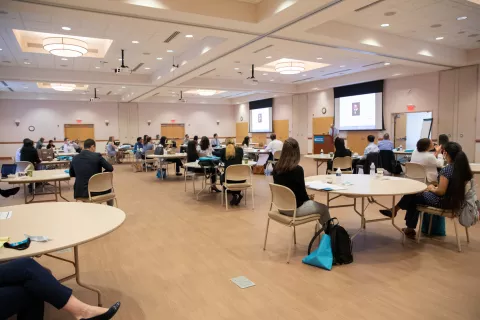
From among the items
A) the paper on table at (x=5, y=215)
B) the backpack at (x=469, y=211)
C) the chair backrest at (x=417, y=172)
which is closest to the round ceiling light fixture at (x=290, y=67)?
the chair backrest at (x=417, y=172)

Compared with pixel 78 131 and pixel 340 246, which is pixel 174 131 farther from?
pixel 340 246

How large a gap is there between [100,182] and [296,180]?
3.03 metres

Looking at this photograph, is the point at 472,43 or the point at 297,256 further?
the point at 472,43

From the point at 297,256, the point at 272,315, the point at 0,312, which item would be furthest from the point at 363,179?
the point at 0,312

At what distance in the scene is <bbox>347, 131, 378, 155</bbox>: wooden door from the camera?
47.4ft

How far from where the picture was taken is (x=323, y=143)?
53.1ft

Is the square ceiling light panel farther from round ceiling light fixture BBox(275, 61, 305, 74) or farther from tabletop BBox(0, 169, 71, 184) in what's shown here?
round ceiling light fixture BBox(275, 61, 305, 74)

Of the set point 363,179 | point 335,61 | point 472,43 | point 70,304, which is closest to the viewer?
point 70,304

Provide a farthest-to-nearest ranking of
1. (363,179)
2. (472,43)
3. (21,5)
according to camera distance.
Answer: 1. (472,43)
2. (21,5)
3. (363,179)

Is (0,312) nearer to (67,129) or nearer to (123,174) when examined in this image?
(123,174)

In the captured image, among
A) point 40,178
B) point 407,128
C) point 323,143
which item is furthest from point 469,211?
point 323,143

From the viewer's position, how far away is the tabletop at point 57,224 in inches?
77.9

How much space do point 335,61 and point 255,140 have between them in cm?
1106

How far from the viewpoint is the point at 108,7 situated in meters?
5.30
